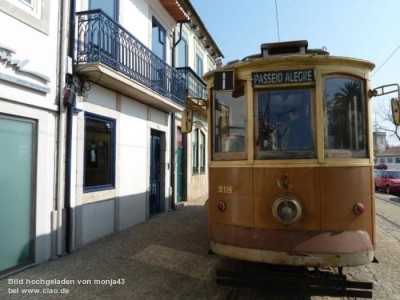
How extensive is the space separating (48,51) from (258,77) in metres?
3.98

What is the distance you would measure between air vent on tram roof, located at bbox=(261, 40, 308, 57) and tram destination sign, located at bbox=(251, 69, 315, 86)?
0.53m

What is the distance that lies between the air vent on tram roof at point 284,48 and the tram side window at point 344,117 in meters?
0.64

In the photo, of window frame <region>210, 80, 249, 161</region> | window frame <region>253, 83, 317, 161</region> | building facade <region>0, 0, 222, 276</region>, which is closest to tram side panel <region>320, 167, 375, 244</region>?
window frame <region>253, 83, 317, 161</region>

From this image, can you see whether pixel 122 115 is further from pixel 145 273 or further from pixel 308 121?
pixel 308 121

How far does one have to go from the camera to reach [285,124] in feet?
13.8

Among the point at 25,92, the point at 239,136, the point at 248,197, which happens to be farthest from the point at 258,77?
the point at 25,92

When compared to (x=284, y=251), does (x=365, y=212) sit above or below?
above

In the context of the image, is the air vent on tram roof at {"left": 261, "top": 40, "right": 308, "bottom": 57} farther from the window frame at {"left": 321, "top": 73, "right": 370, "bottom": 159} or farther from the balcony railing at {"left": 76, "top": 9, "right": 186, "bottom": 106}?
the balcony railing at {"left": 76, "top": 9, "right": 186, "bottom": 106}

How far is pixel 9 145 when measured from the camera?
17.6 feet

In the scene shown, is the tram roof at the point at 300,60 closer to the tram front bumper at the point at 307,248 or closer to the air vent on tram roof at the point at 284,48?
the air vent on tram roof at the point at 284,48

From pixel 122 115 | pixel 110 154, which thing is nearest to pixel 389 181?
pixel 122 115

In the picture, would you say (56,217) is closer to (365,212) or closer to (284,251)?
(284,251)

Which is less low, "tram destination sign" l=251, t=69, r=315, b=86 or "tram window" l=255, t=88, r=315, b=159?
"tram destination sign" l=251, t=69, r=315, b=86

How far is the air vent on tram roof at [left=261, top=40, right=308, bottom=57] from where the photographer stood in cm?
459
